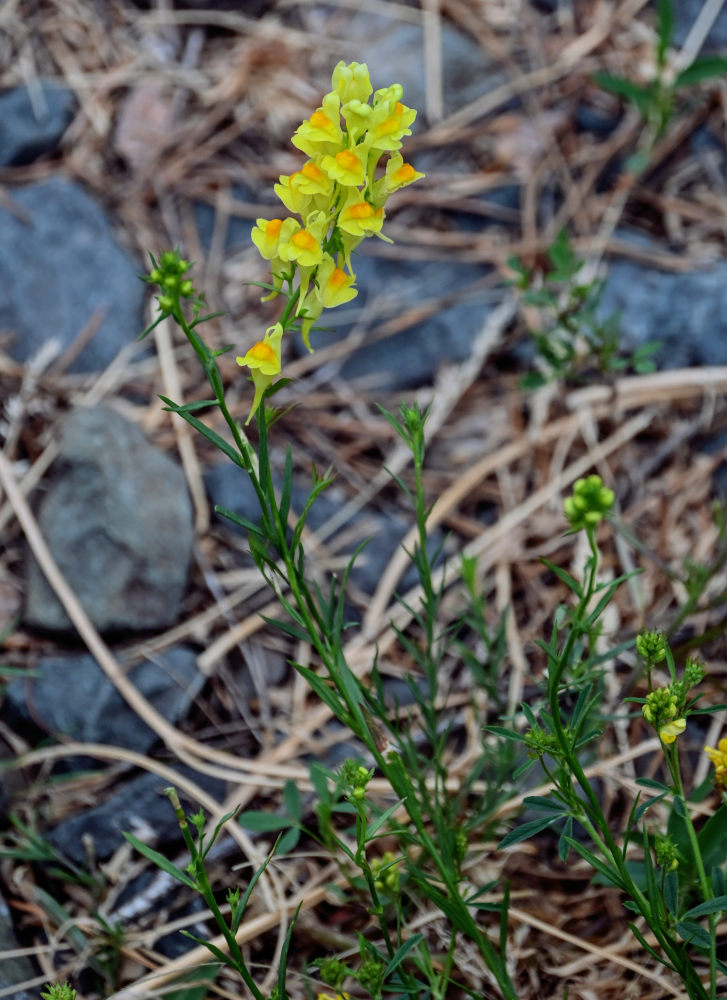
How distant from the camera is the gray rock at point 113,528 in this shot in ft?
8.32

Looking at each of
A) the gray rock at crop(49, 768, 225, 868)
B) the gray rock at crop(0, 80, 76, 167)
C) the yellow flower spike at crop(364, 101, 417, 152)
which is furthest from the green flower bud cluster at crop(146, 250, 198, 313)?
the gray rock at crop(0, 80, 76, 167)

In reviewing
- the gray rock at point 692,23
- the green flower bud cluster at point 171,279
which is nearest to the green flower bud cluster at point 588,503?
the green flower bud cluster at point 171,279

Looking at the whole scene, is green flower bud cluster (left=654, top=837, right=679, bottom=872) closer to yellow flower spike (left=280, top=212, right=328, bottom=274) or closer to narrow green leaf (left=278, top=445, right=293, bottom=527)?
narrow green leaf (left=278, top=445, right=293, bottom=527)

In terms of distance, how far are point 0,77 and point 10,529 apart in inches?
68.2

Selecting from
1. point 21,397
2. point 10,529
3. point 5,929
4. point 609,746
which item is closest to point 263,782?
point 5,929

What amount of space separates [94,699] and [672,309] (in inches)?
80.5

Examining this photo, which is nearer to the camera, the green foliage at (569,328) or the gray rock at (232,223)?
the green foliage at (569,328)

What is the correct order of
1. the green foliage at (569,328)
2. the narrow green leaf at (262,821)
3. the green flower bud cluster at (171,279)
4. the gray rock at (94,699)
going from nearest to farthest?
the green flower bud cluster at (171,279)
the narrow green leaf at (262,821)
the gray rock at (94,699)
the green foliage at (569,328)

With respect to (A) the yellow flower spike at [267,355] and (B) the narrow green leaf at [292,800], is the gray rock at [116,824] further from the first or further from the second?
(A) the yellow flower spike at [267,355]

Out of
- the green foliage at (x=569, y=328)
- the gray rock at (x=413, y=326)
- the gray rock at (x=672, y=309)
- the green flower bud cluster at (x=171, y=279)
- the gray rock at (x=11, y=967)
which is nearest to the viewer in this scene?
the green flower bud cluster at (x=171, y=279)

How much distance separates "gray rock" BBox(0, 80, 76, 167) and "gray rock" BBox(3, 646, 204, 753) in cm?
184

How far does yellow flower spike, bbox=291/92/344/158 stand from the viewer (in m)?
1.41

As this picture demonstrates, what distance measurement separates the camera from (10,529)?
265 centimetres

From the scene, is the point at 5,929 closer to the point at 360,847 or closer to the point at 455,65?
the point at 360,847
